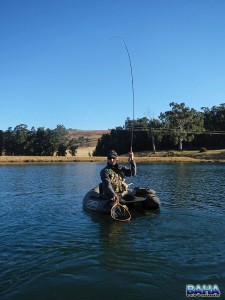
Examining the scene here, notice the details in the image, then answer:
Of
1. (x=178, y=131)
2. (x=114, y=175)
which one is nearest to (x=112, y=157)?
(x=114, y=175)

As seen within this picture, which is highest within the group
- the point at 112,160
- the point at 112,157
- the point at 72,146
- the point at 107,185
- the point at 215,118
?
the point at 215,118

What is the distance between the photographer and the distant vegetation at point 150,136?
359ft

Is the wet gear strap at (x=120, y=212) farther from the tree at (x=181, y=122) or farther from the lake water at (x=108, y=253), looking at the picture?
the tree at (x=181, y=122)

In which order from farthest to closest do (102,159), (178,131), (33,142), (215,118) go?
(33,142) < (215,118) < (178,131) < (102,159)

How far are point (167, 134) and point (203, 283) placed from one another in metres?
103

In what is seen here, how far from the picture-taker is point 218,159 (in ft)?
279

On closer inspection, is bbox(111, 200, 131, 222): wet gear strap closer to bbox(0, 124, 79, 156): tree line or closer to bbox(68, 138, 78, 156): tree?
bbox(0, 124, 79, 156): tree line

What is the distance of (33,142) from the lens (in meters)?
122

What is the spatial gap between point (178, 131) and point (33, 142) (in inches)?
1883

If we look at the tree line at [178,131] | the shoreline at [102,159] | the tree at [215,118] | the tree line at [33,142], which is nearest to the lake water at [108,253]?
the shoreline at [102,159]

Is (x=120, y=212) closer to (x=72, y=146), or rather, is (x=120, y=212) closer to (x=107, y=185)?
(x=107, y=185)

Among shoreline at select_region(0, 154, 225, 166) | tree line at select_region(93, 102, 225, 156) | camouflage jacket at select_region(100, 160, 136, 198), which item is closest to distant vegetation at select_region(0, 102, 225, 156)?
tree line at select_region(93, 102, 225, 156)

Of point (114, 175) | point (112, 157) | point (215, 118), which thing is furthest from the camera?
point (215, 118)

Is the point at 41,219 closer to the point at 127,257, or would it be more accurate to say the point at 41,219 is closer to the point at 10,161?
the point at 127,257
